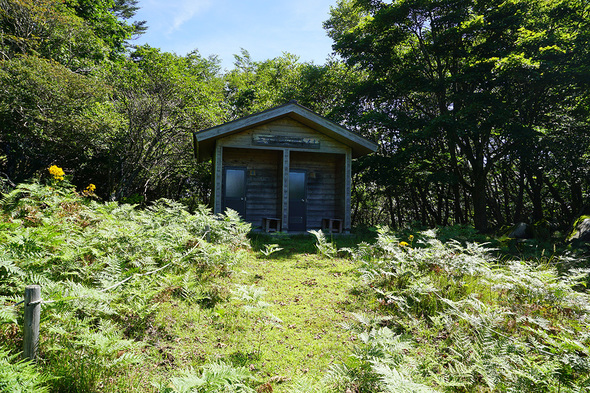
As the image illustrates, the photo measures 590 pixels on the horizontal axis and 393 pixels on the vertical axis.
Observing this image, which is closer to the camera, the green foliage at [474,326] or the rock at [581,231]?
the green foliage at [474,326]

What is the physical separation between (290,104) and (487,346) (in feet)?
29.5

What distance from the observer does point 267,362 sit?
3.12 metres

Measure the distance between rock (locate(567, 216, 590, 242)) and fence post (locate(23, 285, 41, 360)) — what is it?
37.6 feet

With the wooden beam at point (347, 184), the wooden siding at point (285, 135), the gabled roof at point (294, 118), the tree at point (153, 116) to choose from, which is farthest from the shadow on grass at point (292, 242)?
the tree at point (153, 116)

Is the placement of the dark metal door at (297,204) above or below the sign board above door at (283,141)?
below

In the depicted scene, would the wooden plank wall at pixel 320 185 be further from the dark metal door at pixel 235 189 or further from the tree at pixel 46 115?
the tree at pixel 46 115

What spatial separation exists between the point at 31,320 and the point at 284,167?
9.06m

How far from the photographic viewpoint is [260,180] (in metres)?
12.2

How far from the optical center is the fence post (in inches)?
85.7

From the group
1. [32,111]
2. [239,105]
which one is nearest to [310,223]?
[32,111]

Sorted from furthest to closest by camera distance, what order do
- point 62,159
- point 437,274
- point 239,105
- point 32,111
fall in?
point 239,105, point 62,159, point 32,111, point 437,274

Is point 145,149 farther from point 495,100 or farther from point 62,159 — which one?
point 495,100

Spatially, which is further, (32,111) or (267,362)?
(32,111)

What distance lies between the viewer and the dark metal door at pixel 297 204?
11945 millimetres
